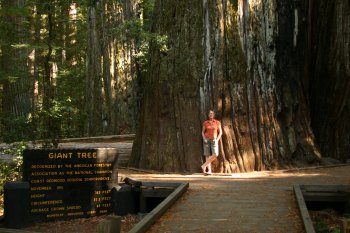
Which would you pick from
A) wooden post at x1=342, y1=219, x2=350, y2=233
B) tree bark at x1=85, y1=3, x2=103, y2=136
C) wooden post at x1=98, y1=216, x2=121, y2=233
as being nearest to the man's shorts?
wooden post at x1=98, y1=216, x2=121, y2=233

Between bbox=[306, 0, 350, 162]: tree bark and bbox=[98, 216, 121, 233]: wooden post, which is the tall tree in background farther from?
bbox=[98, 216, 121, 233]: wooden post

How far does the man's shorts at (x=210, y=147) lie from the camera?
39.0 ft

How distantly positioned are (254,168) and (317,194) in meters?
3.59

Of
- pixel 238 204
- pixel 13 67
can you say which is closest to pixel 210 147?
pixel 238 204

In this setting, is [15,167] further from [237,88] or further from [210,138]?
[237,88]

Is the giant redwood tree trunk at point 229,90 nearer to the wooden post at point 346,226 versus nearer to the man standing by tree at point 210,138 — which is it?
the man standing by tree at point 210,138

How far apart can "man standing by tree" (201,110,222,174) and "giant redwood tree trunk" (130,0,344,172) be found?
13.8 inches

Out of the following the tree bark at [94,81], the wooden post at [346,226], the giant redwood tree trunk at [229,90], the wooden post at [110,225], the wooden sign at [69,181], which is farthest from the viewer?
the tree bark at [94,81]

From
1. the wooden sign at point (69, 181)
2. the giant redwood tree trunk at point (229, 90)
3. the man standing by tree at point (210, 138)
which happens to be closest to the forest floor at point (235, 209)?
the wooden sign at point (69, 181)

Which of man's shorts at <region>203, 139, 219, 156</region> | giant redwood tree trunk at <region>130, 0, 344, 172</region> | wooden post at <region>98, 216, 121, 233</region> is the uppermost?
giant redwood tree trunk at <region>130, 0, 344, 172</region>

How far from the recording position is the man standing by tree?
38.8ft

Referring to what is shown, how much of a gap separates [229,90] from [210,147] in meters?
1.40

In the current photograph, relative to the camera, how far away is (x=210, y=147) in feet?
39.3

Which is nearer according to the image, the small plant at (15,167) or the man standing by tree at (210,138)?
the small plant at (15,167)
